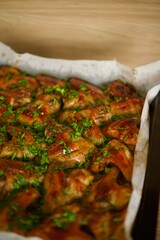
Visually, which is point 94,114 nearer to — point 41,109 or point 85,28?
point 41,109

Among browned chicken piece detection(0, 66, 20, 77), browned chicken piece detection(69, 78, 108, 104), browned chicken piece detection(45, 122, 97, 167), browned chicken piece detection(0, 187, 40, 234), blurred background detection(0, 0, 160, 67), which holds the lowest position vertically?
browned chicken piece detection(0, 187, 40, 234)

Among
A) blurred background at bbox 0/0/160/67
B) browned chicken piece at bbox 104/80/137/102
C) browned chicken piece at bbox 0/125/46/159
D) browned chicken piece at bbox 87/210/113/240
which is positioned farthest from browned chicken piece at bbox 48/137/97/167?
blurred background at bbox 0/0/160/67

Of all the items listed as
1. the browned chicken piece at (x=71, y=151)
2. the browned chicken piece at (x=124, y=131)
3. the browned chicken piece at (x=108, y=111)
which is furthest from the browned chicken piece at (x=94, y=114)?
the browned chicken piece at (x=71, y=151)

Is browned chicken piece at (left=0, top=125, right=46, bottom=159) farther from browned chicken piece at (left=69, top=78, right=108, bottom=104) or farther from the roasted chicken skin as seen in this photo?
browned chicken piece at (left=69, top=78, right=108, bottom=104)

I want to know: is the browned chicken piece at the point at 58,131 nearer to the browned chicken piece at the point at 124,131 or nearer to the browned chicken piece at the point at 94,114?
the browned chicken piece at the point at 94,114

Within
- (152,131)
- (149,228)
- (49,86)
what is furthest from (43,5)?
(149,228)

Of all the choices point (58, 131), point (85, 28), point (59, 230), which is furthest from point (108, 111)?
point (59, 230)
